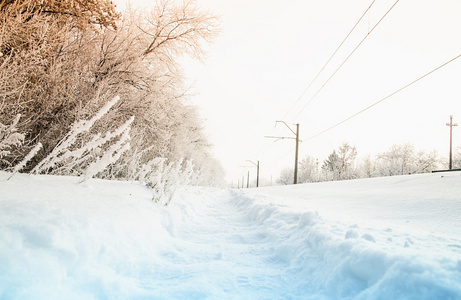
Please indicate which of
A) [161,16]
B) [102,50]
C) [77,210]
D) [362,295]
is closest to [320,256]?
[362,295]

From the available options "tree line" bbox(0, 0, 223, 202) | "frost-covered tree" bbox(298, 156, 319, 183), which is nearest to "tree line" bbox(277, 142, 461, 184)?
"frost-covered tree" bbox(298, 156, 319, 183)

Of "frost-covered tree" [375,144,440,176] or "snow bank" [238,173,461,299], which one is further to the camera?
"frost-covered tree" [375,144,440,176]

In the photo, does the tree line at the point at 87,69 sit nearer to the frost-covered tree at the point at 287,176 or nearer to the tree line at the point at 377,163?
the tree line at the point at 377,163

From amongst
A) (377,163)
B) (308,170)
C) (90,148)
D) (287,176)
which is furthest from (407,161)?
(90,148)

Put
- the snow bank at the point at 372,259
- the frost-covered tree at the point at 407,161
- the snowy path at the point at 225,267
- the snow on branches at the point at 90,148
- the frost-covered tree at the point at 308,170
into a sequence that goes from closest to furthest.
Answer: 1. the snow bank at the point at 372,259
2. the snowy path at the point at 225,267
3. the snow on branches at the point at 90,148
4. the frost-covered tree at the point at 407,161
5. the frost-covered tree at the point at 308,170

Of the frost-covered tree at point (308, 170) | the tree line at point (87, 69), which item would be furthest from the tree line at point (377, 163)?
the tree line at point (87, 69)

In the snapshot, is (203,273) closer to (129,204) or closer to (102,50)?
(129,204)

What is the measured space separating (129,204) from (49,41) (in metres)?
3.70

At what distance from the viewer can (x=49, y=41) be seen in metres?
4.42

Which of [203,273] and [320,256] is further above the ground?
[320,256]

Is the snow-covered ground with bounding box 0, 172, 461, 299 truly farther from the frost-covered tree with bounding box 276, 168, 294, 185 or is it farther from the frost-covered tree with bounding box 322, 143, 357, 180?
the frost-covered tree with bounding box 276, 168, 294, 185

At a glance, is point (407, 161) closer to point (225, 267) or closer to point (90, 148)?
point (225, 267)

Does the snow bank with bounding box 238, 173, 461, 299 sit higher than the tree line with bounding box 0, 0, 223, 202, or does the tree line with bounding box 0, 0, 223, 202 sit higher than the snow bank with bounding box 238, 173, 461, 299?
the tree line with bounding box 0, 0, 223, 202

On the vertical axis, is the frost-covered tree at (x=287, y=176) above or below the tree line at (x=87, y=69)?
below
